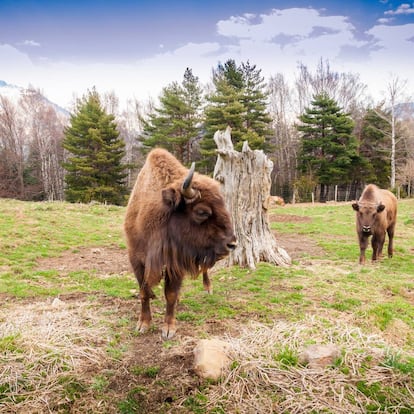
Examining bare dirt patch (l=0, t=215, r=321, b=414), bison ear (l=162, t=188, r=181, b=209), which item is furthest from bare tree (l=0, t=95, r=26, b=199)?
bison ear (l=162, t=188, r=181, b=209)

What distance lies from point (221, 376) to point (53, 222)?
1005 cm

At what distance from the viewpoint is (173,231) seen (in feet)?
12.0

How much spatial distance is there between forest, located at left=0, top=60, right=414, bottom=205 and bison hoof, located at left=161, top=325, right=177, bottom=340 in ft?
76.9

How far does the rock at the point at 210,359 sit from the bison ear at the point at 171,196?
149 cm

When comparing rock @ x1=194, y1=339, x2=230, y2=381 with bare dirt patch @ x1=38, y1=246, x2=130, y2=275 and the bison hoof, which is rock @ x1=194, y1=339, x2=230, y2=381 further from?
bare dirt patch @ x1=38, y1=246, x2=130, y2=275

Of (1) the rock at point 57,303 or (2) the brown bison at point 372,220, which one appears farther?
(2) the brown bison at point 372,220

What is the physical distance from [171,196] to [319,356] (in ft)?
7.02

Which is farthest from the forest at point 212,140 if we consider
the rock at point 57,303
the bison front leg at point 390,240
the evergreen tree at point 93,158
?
the rock at point 57,303

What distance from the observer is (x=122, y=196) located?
31.3 m

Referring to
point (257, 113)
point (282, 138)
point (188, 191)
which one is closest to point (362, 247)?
point (188, 191)

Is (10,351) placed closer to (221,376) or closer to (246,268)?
(221,376)

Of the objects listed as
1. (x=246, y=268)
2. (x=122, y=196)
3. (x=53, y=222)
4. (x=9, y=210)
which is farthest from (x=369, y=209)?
(x=122, y=196)

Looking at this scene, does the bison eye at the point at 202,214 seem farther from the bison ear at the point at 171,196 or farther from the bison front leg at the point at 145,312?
the bison front leg at the point at 145,312

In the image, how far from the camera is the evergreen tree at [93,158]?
97.0 feet
